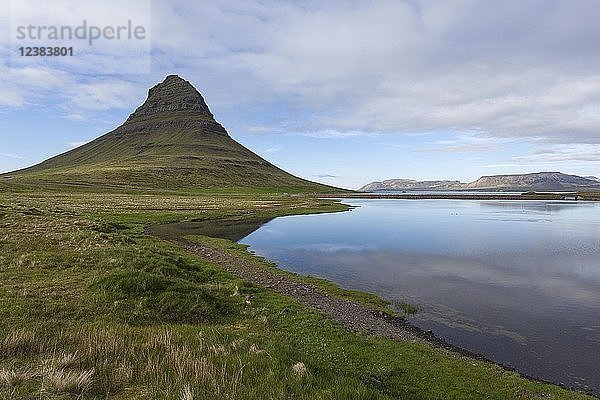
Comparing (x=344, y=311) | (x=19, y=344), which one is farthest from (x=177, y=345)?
(x=344, y=311)

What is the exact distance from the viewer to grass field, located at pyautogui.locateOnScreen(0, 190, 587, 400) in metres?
8.92

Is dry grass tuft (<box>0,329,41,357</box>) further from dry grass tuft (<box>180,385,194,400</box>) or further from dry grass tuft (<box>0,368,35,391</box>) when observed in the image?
dry grass tuft (<box>180,385,194,400</box>)

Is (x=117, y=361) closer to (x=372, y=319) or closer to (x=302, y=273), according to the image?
(x=372, y=319)

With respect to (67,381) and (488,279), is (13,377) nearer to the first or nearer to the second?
(67,381)

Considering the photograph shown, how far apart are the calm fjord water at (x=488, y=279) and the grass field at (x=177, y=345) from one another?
4110mm

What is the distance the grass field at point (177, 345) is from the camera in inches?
351

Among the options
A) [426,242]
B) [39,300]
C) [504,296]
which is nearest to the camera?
[39,300]

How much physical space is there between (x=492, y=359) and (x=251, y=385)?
14.2 metres

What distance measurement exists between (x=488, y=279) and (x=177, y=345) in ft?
98.3

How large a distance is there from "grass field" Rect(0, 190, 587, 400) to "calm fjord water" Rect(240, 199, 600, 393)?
4.11 metres

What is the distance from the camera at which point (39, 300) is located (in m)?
16.8

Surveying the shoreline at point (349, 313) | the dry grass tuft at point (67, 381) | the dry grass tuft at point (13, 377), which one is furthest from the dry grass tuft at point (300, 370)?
the shoreline at point (349, 313)

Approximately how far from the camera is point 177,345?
11.6 m

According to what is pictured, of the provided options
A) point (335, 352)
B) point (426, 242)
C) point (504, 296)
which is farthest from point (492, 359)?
point (426, 242)
